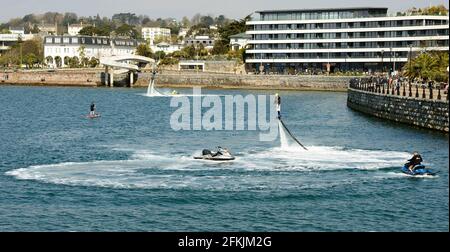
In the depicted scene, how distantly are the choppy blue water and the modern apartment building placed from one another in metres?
106

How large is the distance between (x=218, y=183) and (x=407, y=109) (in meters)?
41.0

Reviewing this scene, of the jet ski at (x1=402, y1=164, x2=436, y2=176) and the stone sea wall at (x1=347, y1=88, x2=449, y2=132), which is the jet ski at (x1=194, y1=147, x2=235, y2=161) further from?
the stone sea wall at (x1=347, y1=88, x2=449, y2=132)

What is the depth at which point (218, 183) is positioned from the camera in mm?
43625

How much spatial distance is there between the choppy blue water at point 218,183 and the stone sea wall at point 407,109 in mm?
1920

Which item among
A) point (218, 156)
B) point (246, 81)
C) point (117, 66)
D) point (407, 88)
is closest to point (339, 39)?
point (246, 81)

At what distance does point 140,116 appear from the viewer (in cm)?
10019

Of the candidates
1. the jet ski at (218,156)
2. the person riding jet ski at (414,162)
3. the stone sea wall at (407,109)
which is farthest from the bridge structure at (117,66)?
the person riding jet ski at (414,162)

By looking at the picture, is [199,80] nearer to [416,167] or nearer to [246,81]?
[246,81]

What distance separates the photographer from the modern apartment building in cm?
17588

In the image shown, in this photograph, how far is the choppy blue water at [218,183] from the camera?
35562 mm

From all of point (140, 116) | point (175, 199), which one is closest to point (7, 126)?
point (140, 116)

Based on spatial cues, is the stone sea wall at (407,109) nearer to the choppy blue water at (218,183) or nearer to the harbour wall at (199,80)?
the choppy blue water at (218,183)

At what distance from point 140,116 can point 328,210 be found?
6480 centimetres
